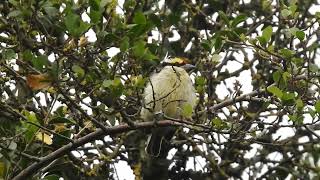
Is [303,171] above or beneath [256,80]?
beneath

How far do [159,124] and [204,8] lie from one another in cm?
257

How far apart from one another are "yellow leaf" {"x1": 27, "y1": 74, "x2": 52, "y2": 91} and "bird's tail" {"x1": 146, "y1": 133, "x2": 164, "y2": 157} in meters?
1.96

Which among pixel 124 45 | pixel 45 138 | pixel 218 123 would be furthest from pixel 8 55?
pixel 218 123

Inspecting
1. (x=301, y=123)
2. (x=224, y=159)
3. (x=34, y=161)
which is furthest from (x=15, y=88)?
(x=301, y=123)

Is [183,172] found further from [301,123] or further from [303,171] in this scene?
[301,123]

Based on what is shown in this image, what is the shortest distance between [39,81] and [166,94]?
5.81 ft

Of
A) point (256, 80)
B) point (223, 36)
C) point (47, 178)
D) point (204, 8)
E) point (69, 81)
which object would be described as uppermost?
point (204, 8)

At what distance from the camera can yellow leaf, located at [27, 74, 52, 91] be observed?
263 cm

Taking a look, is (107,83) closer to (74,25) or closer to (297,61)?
(74,25)

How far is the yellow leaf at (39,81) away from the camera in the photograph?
2629mm

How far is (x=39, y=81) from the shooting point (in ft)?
8.70

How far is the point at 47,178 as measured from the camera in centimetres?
304

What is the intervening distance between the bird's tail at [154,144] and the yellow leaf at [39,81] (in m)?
1.96

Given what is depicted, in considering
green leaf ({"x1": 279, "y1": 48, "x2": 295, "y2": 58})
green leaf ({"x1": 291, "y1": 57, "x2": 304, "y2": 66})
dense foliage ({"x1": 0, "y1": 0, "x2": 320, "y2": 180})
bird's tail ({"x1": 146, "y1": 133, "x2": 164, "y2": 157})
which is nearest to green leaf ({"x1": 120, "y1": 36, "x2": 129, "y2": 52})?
dense foliage ({"x1": 0, "y1": 0, "x2": 320, "y2": 180})
